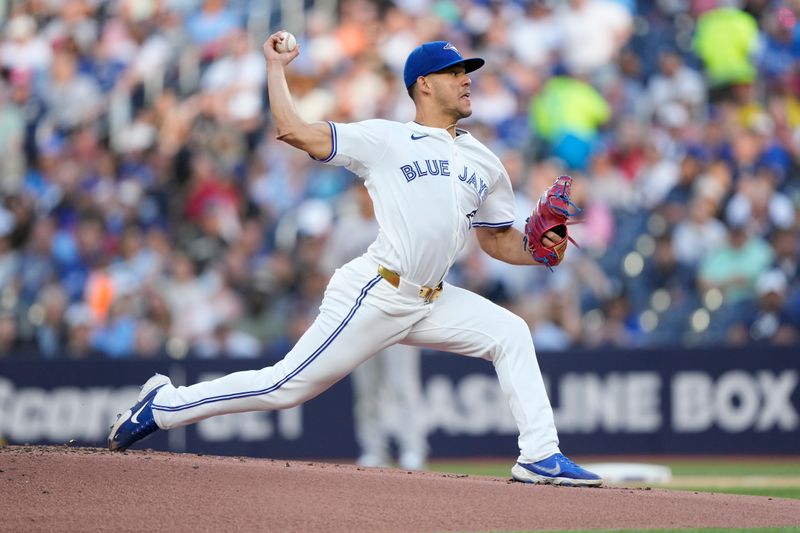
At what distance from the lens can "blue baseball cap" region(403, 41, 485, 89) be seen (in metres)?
6.61

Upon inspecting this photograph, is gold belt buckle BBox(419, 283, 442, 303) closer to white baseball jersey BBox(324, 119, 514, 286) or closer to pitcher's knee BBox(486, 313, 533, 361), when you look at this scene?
white baseball jersey BBox(324, 119, 514, 286)

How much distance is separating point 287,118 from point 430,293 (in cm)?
113

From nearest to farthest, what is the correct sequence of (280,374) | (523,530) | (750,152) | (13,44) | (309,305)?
(523,530) < (280,374) < (309,305) < (750,152) < (13,44)

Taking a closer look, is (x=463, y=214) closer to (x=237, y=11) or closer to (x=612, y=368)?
(x=612, y=368)

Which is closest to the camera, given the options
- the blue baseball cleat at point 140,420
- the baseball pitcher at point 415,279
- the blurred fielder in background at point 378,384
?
the baseball pitcher at point 415,279

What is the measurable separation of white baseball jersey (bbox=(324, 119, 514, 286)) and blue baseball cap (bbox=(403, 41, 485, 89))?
0.96ft

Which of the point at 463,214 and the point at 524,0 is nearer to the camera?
the point at 463,214

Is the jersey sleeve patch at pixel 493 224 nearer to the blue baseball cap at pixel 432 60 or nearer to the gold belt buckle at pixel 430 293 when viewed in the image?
the gold belt buckle at pixel 430 293

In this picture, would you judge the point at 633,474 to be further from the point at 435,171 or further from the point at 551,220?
the point at 435,171

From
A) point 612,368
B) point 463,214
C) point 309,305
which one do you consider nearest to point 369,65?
point 309,305

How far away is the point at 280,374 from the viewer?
20.9ft

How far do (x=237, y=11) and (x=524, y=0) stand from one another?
3429 millimetres

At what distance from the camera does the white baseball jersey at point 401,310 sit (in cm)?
632

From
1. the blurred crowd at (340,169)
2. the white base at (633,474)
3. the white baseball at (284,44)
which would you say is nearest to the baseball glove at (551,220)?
the white baseball at (284,44)
